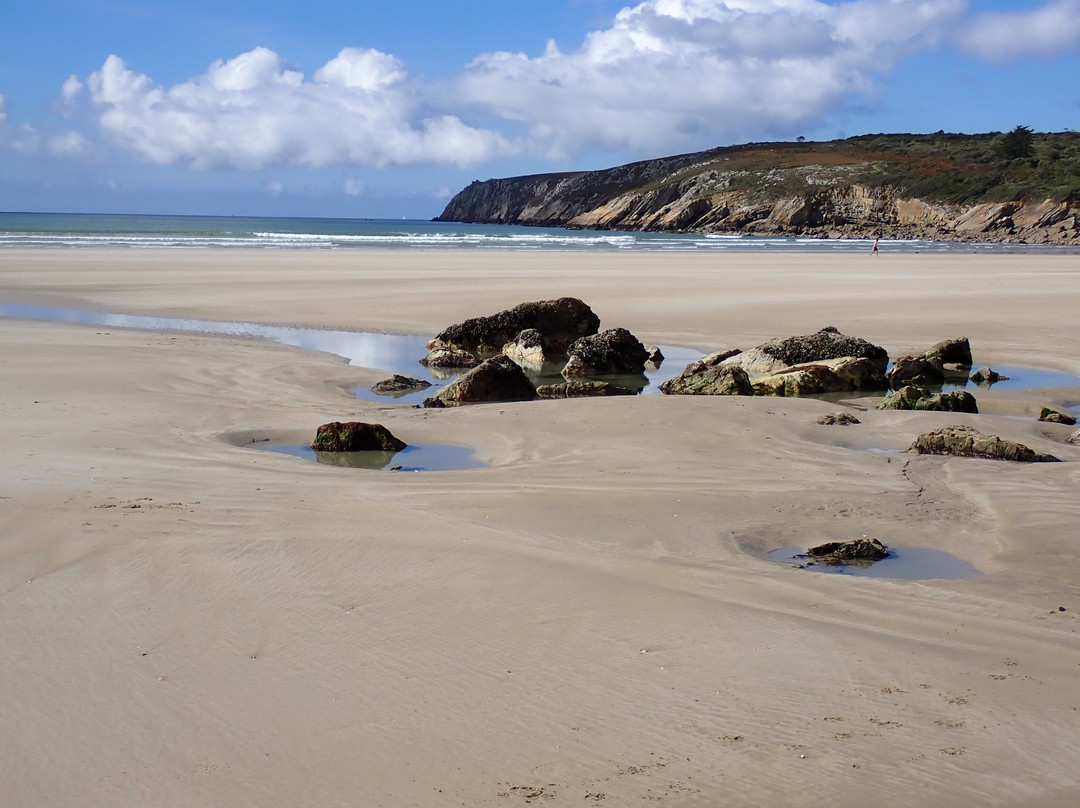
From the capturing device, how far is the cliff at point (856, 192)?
Result: 71.9 metres

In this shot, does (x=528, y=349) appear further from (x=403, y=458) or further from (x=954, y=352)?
(x=403, y=458)

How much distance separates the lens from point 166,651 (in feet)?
10.9

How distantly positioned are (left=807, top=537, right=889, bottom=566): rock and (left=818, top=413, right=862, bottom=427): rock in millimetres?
3127

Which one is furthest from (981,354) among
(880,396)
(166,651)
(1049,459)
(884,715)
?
(166,651)

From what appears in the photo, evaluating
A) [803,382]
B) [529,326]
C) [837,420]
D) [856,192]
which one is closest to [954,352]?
[803,382]

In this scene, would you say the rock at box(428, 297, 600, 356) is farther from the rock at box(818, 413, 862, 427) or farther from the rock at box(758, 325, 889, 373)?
the rock at box(818, 413, 862, 427)

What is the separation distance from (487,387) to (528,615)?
18.1 feet

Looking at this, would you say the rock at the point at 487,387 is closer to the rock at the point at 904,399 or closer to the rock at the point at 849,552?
the rock at the point at 904,399

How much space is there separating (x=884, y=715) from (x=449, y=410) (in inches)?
226

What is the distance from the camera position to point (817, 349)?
10.7 m

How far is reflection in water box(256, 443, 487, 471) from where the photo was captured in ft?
20.9

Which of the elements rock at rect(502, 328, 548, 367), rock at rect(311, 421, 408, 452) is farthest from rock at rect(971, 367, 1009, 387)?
rock at rect(311, 421, 408, 452)

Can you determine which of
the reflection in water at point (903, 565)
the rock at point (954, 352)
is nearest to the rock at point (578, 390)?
the rock at point (954, 352)

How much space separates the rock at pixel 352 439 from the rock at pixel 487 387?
6.86 feet
